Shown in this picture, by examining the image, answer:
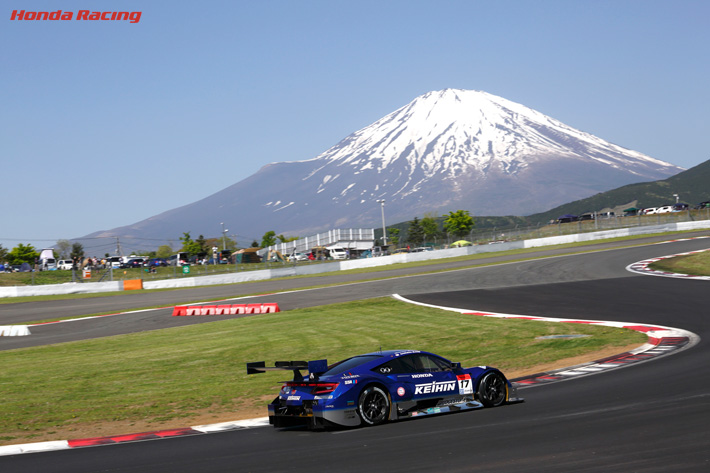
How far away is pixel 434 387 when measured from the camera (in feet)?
36.1

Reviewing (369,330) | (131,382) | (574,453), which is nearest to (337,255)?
(369,330)

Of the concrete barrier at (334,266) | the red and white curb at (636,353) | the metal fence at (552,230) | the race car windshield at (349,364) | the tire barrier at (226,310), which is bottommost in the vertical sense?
the red and white curb at (636,353)

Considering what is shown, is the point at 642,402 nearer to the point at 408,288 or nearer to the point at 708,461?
the point at 708,461

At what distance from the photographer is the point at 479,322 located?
2206 cm

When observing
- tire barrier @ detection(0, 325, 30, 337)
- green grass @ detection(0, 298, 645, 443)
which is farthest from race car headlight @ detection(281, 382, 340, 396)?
tire barrier @ detection(0, 325, 30, 337)

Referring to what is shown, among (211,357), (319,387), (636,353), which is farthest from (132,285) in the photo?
(319,387)

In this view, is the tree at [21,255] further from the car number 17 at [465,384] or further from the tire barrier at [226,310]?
the car number 17 at [465,384]

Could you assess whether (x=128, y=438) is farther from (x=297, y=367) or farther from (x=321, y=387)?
(x=321, y=387)

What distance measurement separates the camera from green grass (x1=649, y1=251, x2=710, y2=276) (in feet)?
112

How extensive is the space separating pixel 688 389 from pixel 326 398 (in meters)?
5.51

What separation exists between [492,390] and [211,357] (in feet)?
30.3

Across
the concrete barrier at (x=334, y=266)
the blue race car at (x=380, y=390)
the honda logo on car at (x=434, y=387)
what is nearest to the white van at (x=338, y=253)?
the concrete barrier at (x=334, y=266)

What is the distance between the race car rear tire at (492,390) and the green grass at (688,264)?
25.2 meters

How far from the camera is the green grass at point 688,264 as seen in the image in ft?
112
